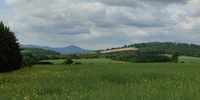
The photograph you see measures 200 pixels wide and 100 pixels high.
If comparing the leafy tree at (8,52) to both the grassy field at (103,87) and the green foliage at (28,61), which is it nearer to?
the green foliage at (28,61)

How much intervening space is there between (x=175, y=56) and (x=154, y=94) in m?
110

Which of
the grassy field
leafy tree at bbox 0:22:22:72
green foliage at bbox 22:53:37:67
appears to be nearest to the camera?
the grassy field

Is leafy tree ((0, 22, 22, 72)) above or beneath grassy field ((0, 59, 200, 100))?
above

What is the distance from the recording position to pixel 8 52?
72.8 metres

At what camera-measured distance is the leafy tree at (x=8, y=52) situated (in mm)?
71562

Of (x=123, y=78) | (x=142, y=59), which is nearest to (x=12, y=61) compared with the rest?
(x=123, y=78)

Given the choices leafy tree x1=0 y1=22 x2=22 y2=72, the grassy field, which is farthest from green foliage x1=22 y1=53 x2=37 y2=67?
the grassy field

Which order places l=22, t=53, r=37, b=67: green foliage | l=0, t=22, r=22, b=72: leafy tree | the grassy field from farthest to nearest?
1. l=22, t=53, r=37, b=67: green foliage
2. l=0, t=22, r=22, b=72: leafy tree
3. the grassy field

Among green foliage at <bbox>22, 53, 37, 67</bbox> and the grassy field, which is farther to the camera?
green foliage at <bbox>22, 53, 37, 67</bbox>

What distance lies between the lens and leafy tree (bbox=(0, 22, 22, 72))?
2817 inches

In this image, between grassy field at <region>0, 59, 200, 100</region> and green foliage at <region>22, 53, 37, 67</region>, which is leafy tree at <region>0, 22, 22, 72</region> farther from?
grassy field at <region>0, 59, 200, 100</region>

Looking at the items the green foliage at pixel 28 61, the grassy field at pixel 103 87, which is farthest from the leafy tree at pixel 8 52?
the grassy field at pixel 103 87

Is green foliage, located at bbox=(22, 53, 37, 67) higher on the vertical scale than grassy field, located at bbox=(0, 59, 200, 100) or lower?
higher

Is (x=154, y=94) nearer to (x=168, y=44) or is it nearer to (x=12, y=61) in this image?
(x=12, y=61)
